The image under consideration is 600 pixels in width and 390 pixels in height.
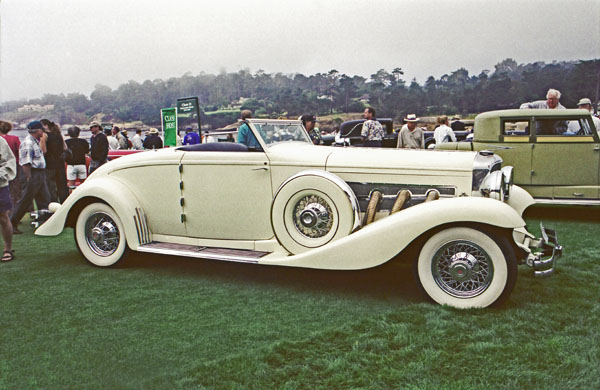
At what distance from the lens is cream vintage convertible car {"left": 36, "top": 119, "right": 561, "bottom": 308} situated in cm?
330

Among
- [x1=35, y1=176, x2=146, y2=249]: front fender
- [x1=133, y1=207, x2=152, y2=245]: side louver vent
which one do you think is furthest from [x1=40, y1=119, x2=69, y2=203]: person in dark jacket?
[x1=133, y1=207, x2=152, y2=245]: side louver vent

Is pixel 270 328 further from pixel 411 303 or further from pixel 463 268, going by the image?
pixel 463 268

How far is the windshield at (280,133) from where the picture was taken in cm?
430

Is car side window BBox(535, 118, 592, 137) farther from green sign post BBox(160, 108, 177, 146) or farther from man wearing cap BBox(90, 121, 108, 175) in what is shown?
green sign post BBox(160, 108, 177, 146)

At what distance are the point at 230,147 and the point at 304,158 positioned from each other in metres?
0.74

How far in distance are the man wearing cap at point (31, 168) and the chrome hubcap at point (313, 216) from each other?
15.6ft

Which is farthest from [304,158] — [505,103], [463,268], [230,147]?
[505,103]

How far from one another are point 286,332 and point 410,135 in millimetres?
5918

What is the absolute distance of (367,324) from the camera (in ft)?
10.4

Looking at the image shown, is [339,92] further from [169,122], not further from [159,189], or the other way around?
[159,189]

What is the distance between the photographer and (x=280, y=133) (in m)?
4.54

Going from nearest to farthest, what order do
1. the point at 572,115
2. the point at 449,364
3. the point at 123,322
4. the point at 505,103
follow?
the point at 449,364, the point at 123,322, the point at 572,115, the point at 505,103

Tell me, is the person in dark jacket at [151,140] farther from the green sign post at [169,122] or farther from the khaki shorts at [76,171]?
the khaki shorts at [76,171]

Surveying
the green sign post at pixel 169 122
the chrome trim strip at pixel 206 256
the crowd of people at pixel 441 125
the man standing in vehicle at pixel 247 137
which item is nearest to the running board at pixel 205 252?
the chrome trim strip at pixel 206 256
